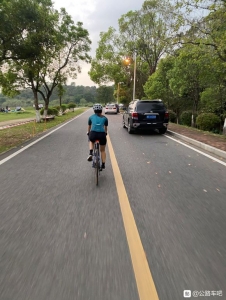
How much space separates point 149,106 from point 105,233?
1076cm

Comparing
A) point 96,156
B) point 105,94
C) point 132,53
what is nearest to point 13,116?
point 132,53

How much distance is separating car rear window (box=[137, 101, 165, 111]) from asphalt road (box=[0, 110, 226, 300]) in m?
7.29

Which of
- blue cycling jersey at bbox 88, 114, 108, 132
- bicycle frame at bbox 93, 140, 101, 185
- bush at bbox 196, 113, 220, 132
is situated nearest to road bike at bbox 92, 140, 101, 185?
bicycle frame at bbox 93, 140, 101, 185

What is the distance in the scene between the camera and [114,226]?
11.2 ft

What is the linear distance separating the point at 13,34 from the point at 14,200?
953 cm

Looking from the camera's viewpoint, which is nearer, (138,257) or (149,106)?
(138,257)

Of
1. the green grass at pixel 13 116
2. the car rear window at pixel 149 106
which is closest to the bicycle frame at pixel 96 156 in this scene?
the car rear window at pixel 149 106

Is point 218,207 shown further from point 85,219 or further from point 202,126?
point 202,126

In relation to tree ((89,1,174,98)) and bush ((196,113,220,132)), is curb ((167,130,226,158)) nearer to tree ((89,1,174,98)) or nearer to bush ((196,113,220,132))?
bush ((196,113,220,132))

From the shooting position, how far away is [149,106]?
13.2m

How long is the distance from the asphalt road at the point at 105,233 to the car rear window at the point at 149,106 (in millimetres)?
7286

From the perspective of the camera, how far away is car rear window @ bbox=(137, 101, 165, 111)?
43.1 feet

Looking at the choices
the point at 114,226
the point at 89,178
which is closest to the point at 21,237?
Answer: the point at 114,226

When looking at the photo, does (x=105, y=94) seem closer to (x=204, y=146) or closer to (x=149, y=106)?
(x=149, y=106)
